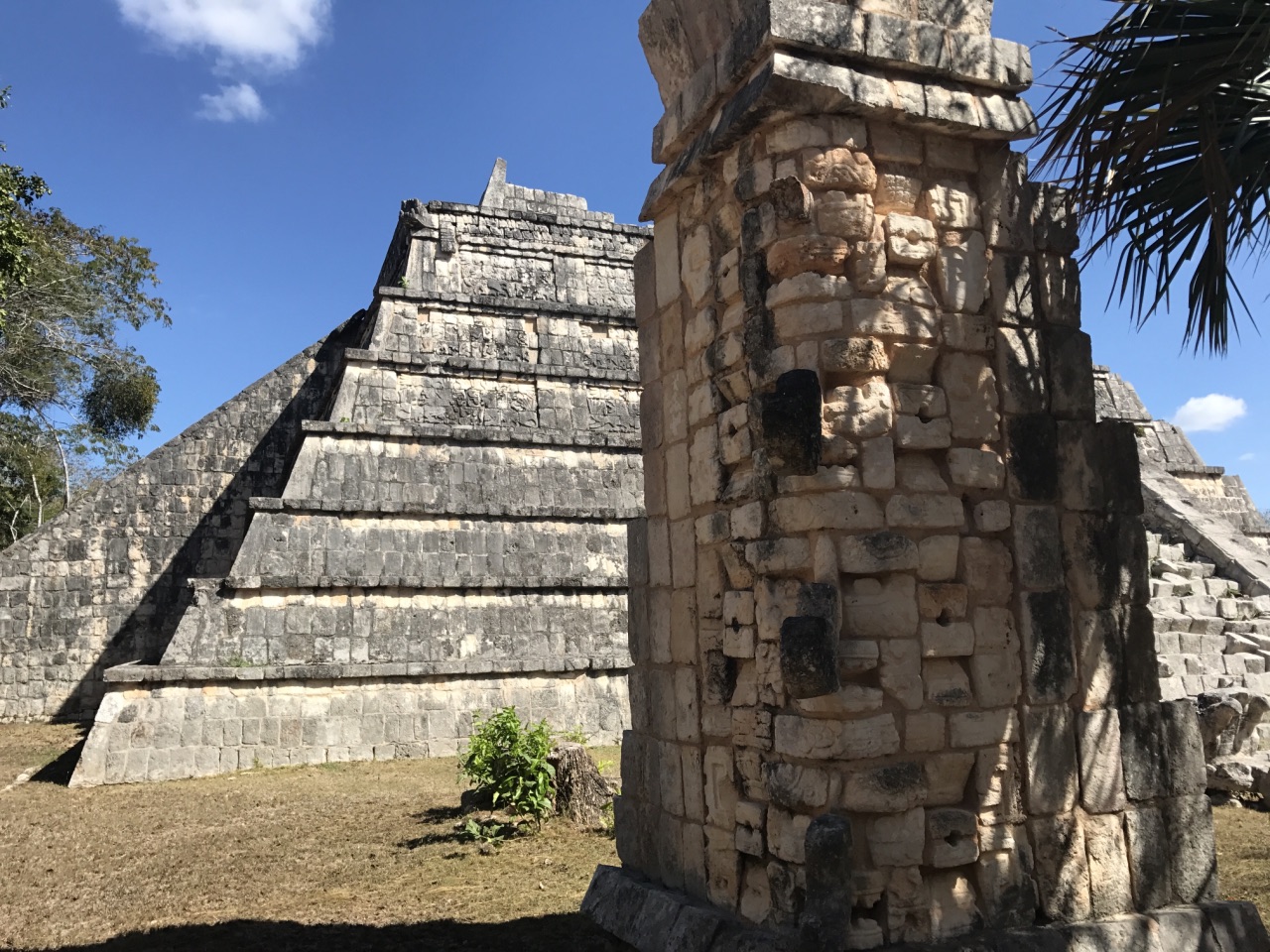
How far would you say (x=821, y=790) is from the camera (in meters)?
3.38

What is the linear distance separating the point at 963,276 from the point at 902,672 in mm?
1650

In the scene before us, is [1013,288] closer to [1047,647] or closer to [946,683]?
[1047,647]

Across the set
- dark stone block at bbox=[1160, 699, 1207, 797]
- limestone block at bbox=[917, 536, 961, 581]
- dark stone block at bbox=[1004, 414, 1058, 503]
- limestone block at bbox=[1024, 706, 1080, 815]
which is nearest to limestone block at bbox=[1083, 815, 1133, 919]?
limestone block at bbox=[1024, 706, 1080, 815]

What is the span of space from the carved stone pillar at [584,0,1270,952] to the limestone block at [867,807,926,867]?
0.01 meters

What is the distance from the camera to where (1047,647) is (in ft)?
12.5

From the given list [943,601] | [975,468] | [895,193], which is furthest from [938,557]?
[895,193]

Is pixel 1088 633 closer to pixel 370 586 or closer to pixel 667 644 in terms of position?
pixel 667 644

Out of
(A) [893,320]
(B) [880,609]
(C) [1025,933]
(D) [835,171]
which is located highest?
(D) [835,171]

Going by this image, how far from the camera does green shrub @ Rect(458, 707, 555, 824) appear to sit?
7.83m

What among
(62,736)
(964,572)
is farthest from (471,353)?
(964,572)

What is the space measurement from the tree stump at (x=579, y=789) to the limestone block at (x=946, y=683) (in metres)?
5.04

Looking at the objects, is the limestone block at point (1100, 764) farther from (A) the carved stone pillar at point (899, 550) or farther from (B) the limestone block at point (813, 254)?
(B) the limestone block at point (813, 254)

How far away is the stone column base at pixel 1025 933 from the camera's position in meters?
3.42

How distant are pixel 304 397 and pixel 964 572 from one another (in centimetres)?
1634
